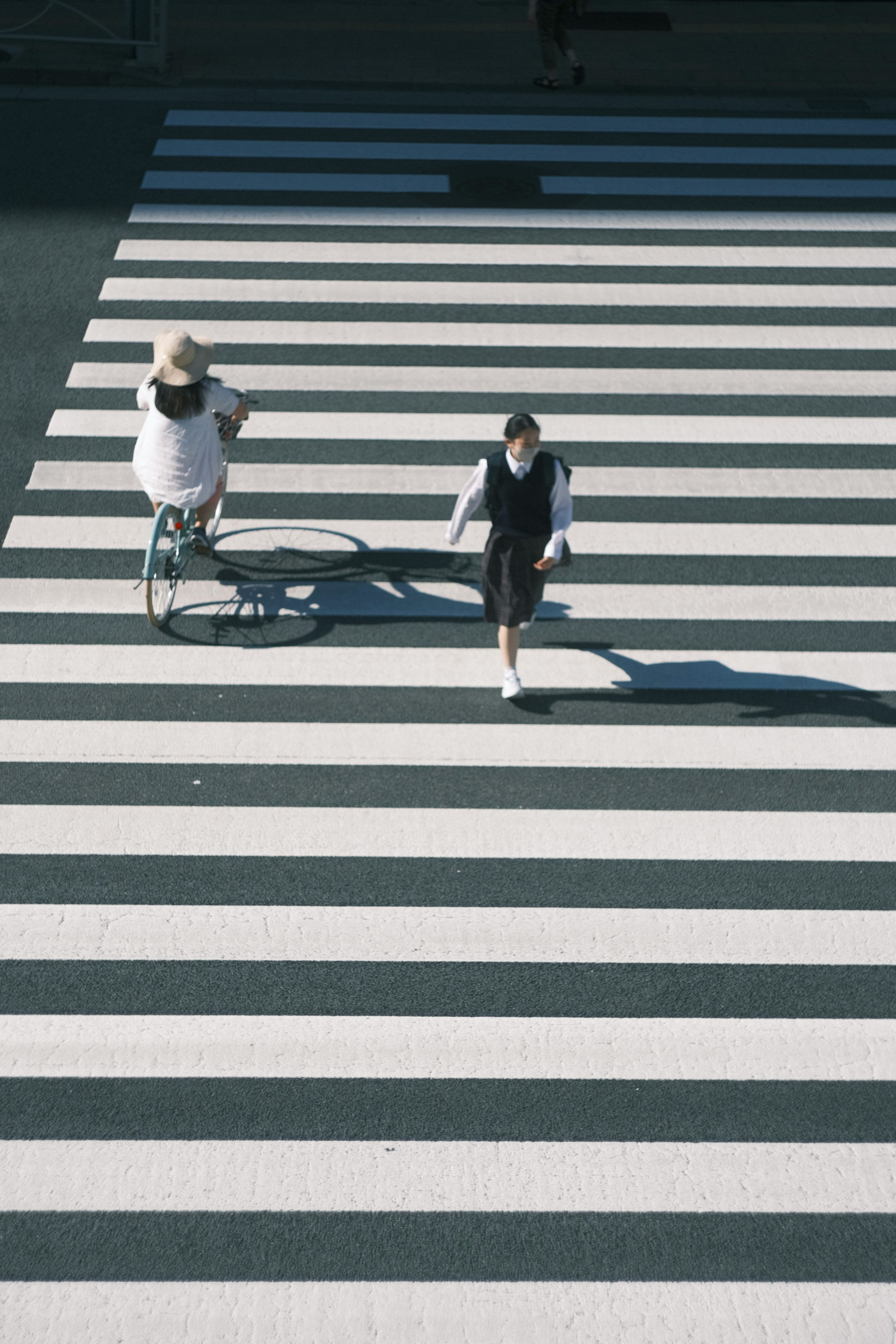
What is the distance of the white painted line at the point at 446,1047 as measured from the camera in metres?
5.25

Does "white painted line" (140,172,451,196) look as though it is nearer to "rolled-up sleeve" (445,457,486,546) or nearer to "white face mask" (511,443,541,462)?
"rolled-up sleeve" (445,457,486,546)

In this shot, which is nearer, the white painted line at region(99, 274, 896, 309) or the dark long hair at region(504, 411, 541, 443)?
the dark long hair at region(504, 411, 541, 443)

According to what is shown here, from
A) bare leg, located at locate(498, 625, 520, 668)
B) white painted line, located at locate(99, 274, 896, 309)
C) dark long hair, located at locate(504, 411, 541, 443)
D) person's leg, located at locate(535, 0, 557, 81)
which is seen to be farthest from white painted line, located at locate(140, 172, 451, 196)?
bare leg, located at locate(498, 625, 520, 668)

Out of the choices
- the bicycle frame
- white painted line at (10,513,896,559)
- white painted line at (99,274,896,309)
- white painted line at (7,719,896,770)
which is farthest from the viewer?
white painted line at (99,274,896,309)

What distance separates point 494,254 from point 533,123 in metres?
2.70

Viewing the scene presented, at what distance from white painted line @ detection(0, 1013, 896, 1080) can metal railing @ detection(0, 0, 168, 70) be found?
1076cm

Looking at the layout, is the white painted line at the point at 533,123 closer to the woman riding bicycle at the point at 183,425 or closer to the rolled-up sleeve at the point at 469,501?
the woman riding bicycle at the point at 183,425

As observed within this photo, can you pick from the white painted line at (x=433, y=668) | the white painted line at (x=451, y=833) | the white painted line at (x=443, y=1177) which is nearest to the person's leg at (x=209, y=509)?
the white painted line at (x=433, y=668)

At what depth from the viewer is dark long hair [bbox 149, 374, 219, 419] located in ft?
22.9

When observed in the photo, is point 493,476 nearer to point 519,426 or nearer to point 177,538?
point 519,426

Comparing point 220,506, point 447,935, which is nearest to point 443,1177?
point 447,935

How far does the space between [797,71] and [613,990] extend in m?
11.8

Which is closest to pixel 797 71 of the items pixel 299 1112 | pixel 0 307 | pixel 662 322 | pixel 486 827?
pixel 662 322

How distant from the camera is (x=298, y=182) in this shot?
38.9 feet
